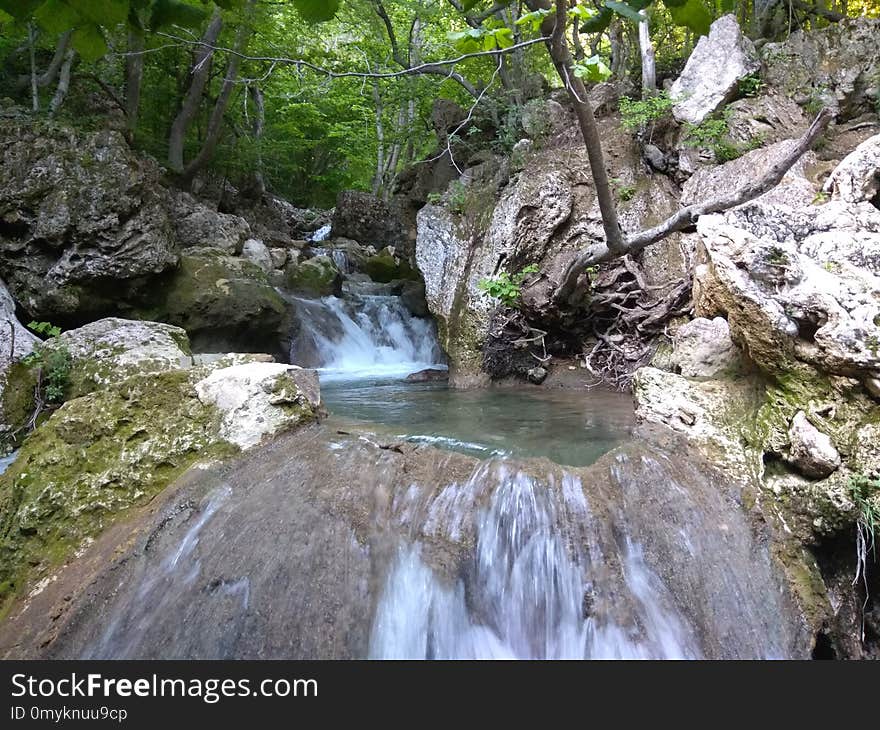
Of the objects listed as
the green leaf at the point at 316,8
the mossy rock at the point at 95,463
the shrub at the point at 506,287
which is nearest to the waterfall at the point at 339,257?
the shrub at the point at 506,287

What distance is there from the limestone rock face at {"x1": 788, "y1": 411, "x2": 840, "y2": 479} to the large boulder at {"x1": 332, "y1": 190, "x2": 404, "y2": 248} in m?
13.9

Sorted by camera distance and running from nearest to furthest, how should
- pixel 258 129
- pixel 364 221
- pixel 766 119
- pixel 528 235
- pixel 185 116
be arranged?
pixel 528 235, pixel 766 119, pixel 185 116, pixel 258 129, pixel 364 221

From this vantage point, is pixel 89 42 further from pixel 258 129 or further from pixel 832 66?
pixel 258 129

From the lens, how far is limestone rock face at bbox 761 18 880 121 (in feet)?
25.9

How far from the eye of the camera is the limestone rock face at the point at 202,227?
1055 cm

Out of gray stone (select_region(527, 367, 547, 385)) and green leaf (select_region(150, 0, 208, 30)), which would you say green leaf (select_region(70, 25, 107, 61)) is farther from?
gray stone (select_region(527, 367, 547, 385))

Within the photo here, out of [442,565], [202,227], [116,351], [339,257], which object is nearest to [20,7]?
[442,565]

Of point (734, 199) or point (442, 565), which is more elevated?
point (734, 199)

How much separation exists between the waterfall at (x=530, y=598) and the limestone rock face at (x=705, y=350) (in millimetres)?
2191

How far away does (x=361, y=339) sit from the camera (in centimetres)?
Result: 998

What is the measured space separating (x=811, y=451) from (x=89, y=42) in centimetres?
391

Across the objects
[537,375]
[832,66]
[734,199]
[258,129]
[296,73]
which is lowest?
[537,375]

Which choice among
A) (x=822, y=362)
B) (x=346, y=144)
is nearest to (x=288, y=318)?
(x=822, y=362)

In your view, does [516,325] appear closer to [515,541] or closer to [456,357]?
[456,357]
